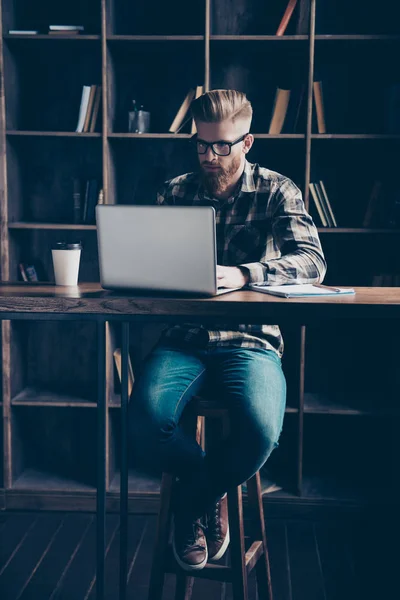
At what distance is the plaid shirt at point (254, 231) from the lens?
2.13 m

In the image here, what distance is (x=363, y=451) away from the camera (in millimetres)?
3219

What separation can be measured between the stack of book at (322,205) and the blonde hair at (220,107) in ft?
2.28

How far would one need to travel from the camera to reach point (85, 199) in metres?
3.04

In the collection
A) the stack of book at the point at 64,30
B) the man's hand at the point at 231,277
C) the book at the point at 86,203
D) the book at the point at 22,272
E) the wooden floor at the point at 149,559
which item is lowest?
the wooden floor at the point at 149,559

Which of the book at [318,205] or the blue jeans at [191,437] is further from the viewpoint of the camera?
the book at [318,205]

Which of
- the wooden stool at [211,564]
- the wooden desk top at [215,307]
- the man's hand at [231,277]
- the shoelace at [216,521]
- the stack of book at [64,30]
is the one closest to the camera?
the wooden desk top at [215,307]

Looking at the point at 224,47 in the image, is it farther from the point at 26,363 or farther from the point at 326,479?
the point at 326,479

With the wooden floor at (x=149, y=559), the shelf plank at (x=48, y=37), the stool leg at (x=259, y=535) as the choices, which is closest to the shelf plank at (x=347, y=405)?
the wooden floor at (x=149, y=559)

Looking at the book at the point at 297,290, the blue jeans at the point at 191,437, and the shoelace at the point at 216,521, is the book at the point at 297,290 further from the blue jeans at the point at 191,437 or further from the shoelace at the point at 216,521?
the shoelace at the point at 216,521

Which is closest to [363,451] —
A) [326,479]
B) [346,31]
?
[326,479]

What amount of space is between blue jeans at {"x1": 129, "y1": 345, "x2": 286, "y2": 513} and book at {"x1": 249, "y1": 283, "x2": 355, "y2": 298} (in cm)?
29

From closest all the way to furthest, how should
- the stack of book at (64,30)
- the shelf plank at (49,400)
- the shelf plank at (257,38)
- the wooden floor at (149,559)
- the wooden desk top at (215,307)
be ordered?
the wooden desk top at (215,307) < the wooden floor at (149,559) < the shelf plank at (257,38) < the stack of book at (64,30) < the shelf plank at (49,400)

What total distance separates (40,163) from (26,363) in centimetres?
95

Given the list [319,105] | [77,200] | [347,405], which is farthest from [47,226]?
[347,405]
